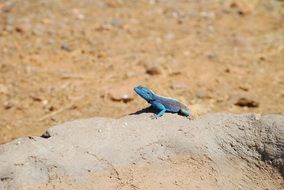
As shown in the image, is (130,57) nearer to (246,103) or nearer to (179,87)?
(179,87)

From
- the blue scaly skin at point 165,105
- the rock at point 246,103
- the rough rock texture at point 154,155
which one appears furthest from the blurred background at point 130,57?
the rough rock texture at point 154,155

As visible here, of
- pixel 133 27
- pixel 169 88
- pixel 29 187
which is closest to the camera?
pixel 29 187

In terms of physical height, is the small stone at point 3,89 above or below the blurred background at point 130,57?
below

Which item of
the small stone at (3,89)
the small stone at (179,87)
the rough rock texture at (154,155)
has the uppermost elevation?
the rough rock texture at (154,155)

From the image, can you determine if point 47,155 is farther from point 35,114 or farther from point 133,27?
point 133,27

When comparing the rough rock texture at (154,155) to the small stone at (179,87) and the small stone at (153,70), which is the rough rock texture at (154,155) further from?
the small stone at (153,70)

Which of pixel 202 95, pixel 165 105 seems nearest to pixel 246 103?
pixel 202 95

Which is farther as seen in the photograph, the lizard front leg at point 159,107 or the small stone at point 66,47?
the small stone at point 66,47

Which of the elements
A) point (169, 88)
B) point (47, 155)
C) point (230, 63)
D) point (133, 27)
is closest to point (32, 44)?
point (133, 27)
